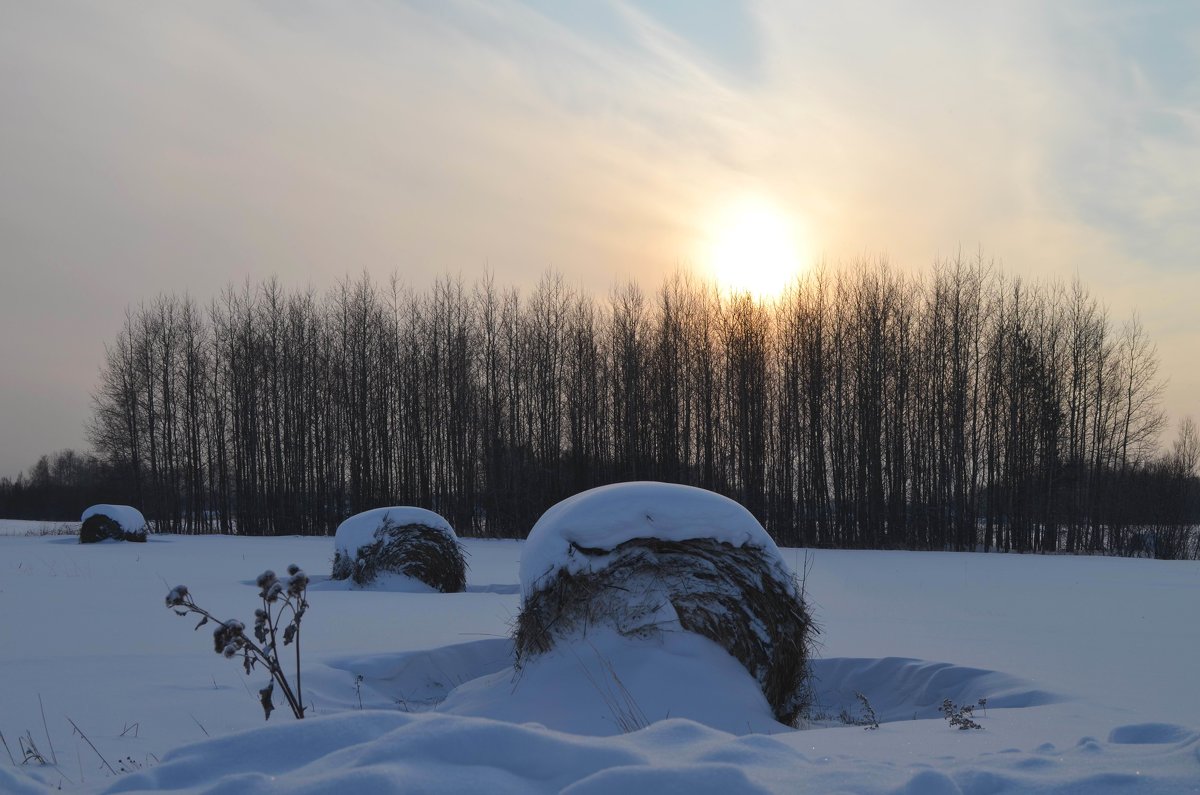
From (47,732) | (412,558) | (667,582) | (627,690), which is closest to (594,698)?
(627,690)

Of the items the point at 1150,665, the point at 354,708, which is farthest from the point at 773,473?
the point at 354,708

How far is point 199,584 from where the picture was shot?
10.8 metres

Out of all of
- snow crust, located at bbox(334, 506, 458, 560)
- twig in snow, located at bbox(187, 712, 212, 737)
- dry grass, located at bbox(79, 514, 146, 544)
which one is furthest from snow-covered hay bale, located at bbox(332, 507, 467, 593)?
dry grass, located at bbox(79, 514, 146, 544)

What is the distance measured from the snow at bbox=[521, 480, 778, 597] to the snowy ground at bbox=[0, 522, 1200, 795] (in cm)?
55

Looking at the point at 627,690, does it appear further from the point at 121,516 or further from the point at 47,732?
the point at 121,516

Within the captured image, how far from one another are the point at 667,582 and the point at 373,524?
7115 millimetres

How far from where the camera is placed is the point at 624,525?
4.92m

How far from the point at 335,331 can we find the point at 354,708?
30276 millimetres

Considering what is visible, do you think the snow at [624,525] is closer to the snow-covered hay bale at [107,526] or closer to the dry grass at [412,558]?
the dry grass at [412,558]

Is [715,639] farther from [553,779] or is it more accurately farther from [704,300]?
[704,300]

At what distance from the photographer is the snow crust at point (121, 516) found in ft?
69.3

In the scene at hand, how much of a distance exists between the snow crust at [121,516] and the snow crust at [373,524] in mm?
13237

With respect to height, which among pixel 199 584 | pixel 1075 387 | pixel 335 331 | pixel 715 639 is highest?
pixel 335 331

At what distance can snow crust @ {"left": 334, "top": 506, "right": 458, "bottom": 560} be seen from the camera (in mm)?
10969
